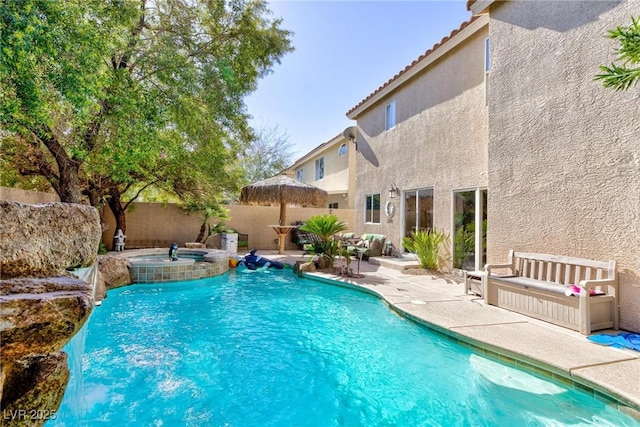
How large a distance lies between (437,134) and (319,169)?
48.1ft

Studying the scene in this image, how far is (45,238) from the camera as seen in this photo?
7.84 feet

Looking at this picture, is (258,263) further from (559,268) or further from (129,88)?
(559,268)

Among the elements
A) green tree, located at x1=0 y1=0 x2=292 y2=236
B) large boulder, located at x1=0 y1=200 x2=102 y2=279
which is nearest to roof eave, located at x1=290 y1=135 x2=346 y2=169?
green tree, located at x1=0 y1=0 x2=292 y2=236

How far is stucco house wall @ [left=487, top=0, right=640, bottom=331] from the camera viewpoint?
5.31 m

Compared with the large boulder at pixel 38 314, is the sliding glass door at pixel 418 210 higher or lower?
higher

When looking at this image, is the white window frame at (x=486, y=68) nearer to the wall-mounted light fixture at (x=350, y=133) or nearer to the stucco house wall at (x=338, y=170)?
the wall-mounted light fixture at (x=350, y=133)

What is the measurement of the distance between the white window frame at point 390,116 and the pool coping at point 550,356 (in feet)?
28.3

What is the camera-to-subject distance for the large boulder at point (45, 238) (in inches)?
83.1

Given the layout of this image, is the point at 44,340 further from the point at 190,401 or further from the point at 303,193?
the point at 303,193

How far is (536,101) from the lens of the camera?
684cm

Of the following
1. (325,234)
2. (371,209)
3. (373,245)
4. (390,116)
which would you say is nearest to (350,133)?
(390,116)

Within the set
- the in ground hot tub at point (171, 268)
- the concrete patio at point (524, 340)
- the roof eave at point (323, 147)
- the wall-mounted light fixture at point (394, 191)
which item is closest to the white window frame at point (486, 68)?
the wall-mounted light fixture at point (394, 191)

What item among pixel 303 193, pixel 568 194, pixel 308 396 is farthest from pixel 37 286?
pixel 303 193

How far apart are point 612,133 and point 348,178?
1507 cm
